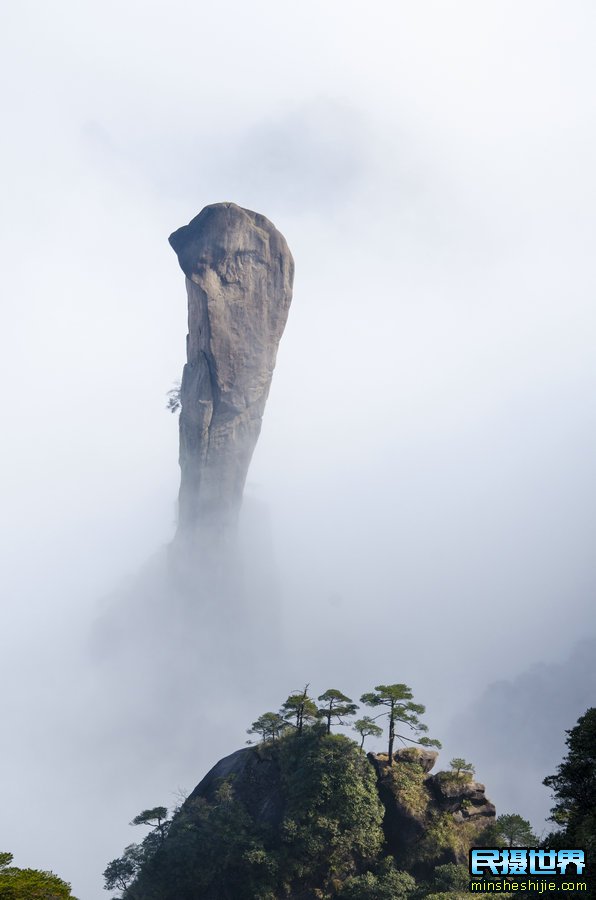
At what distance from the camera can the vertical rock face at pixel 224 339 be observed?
2958 inches

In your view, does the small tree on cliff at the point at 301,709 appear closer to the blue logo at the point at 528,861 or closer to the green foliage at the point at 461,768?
the green foliage at the point at 461,768

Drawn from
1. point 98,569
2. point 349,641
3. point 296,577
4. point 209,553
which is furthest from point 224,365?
point 98,569

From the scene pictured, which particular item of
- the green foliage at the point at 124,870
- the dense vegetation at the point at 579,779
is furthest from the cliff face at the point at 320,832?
the dense vegetation at the point at 579,779

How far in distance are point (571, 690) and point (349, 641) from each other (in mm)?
76316

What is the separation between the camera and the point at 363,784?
34188mm

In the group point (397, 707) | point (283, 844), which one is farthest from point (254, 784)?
point (397, 707)

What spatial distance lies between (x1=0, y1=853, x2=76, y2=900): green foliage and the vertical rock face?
60.7 meters

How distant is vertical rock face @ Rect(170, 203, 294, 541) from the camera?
75.1 m

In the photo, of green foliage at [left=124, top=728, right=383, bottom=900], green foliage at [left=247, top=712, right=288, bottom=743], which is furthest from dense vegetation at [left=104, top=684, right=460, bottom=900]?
green foliage at [left=247, top=712, right=288, bottom=743]

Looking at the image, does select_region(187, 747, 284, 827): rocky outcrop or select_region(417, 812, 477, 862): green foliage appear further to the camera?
select_region(187, 747, 284, 827): rocky outcrop

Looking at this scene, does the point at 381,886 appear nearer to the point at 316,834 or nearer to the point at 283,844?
the point at 316,834

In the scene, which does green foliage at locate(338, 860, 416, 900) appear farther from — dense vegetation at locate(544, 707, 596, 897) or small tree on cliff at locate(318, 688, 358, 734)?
dense vegetation at locate(544, 707, 596, 897)

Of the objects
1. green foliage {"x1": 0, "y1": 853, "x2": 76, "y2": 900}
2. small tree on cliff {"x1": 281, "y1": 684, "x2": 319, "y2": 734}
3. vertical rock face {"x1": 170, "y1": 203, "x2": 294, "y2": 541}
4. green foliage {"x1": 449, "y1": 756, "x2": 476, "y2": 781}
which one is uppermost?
vertical rock face {"x1": 170, "y1": 203, "x2": 294, "y2": 541}

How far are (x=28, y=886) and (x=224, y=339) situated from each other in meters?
64.8
